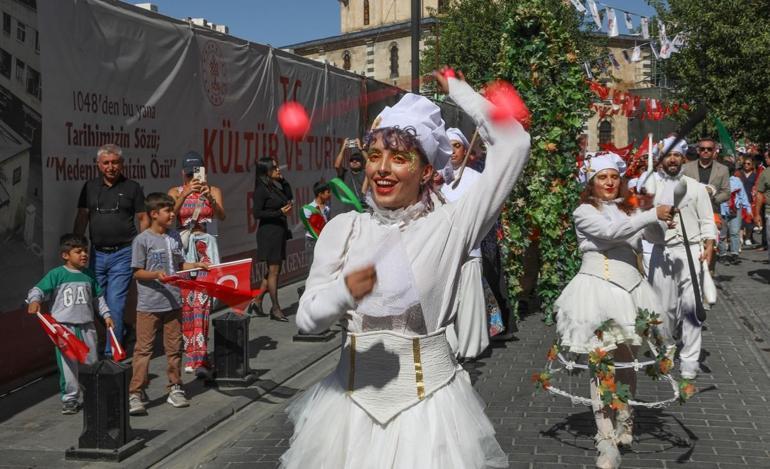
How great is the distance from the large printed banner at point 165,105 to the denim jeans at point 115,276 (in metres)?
0.40

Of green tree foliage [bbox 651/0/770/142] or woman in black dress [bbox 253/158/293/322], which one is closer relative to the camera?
woman in black dress [bbox 253/158/293/322]

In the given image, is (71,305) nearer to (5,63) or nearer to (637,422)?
(5,63)

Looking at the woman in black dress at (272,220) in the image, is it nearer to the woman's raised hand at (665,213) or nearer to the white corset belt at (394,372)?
the woman's raised hand at (665,213)

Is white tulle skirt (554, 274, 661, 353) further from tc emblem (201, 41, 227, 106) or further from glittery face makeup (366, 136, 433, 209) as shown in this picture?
tc emblem (201, 41, 227, 106)

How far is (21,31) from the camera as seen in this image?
8312mm

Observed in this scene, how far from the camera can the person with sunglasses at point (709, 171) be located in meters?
12.8

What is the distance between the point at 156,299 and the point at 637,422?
375 cm

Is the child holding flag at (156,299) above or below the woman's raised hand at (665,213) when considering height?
below

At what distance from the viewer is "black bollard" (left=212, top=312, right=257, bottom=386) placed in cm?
856

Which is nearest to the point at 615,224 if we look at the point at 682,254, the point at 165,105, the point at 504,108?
the point at 682,254

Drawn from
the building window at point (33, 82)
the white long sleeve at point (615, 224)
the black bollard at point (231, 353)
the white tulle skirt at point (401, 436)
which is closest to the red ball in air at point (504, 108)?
the white tulle skirt at point (401, 436)

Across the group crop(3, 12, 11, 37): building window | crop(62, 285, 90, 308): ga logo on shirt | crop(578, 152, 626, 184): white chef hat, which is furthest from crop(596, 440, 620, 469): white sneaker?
crop(3, 12, 11, 37): building window

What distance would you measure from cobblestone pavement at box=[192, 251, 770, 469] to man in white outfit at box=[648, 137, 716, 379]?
15.2 inches

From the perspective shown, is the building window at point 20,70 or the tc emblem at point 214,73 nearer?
the building window at point 20,70
